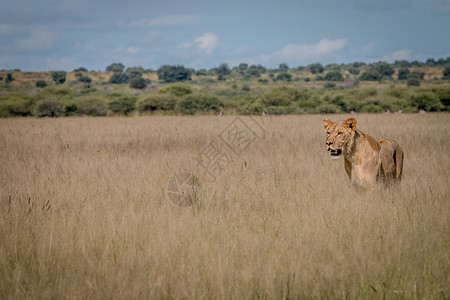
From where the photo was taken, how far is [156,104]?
105ft

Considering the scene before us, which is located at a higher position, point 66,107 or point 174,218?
point 66,107

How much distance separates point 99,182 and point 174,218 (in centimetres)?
230

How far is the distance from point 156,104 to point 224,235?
28798 mm

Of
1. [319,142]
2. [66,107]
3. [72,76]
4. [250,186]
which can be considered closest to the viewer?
[250,186]

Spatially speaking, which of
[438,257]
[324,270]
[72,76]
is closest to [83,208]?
[324,270]

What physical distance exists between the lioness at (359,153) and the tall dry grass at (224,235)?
0.25 m

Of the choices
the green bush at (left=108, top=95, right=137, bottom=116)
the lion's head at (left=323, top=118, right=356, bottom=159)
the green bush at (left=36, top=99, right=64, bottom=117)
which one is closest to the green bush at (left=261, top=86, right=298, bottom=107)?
the green bush at (left=108, top=95, right=137, bottom=116)

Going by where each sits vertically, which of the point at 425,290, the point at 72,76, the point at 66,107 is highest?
the point at 72,76

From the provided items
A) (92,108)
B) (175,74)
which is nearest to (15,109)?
(92,108)

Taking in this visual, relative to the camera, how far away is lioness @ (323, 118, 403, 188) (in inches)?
189

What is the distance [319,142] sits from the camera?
11.3 metres

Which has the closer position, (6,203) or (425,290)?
(425,290)

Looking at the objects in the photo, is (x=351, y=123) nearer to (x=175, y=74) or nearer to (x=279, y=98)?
(x=279, y=98)

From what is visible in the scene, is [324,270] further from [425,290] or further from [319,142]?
[319,142]
